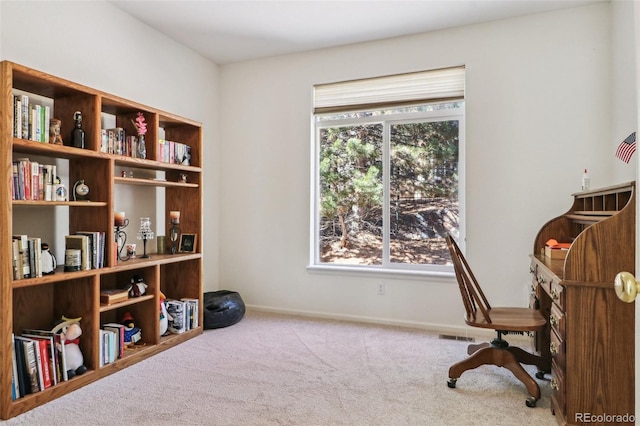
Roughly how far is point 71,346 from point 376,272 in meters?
2.43

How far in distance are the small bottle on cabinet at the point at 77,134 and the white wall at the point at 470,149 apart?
1.84 metres

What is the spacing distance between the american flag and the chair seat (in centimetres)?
117

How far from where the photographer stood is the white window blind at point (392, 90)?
3.38m

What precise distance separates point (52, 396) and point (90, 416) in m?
0.35

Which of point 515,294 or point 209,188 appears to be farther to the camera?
point 209,188

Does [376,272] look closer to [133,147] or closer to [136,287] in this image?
[136,287]

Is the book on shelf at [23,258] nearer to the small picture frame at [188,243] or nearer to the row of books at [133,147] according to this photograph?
the row of books at [133,147]

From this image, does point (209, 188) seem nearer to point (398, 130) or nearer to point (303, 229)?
point (303, 229)

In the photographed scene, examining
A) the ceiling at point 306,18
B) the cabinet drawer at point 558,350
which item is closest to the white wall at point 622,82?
the ceiling at point 306,18

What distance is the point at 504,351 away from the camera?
7.31ft

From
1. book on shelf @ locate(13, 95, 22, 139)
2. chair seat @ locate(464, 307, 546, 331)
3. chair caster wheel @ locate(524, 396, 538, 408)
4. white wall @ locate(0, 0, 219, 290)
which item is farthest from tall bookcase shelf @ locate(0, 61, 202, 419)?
chair caster wheel @ locate(524, 396, 538, 408)

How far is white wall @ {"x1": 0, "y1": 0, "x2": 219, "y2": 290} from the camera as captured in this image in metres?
Answer: 2.43

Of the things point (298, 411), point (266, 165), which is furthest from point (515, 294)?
point (266, 165)

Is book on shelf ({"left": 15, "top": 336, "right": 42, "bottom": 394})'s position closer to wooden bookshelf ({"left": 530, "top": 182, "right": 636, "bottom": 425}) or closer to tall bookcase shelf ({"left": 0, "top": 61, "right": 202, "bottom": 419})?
tall bookcase shelf ({"left": 0, "top": 61, "right": 202, "bottom": 419})
